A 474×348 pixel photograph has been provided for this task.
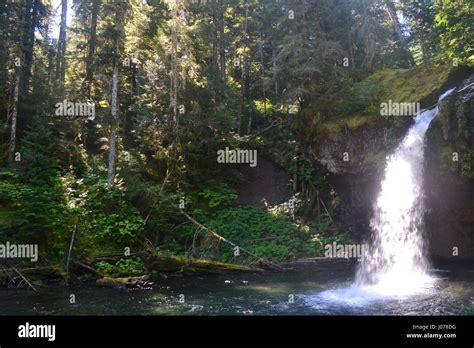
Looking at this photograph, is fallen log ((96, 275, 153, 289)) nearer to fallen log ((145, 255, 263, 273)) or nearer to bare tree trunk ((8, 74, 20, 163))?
fallen log ((145, 255, 263, 273))

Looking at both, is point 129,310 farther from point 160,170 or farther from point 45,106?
point 45,106

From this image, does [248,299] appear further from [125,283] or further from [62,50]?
[62,50]

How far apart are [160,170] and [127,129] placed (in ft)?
16.6

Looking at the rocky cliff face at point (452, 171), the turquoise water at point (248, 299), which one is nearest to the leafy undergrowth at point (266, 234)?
the turquoise water at point (248, 299)

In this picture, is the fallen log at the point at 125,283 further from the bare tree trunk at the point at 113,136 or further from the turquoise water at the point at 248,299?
the bare tree trunk at the point at 113,136

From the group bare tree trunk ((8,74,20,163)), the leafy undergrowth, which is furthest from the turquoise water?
bare tree trunk ((8,74,20,163))

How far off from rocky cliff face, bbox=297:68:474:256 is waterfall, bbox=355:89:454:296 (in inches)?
13.9

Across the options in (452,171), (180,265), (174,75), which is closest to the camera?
(452,171)

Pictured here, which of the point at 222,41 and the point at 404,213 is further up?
the point at 222,41

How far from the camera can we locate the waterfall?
14.9 m

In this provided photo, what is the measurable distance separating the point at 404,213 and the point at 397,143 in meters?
2.78

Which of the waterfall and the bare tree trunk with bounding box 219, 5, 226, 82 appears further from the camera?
the bare tree trunk with bounding box 219, 5, 226, 82

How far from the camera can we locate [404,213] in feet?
49.8

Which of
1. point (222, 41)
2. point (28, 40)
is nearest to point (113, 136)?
point (28, 40)
